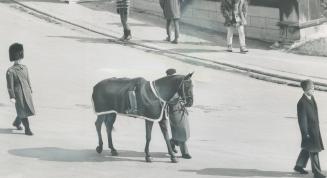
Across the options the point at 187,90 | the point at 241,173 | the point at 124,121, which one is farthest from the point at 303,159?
the point at 124,121

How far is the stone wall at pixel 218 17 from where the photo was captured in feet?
74.1

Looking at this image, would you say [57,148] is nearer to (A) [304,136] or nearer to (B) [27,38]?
(A) [304,136]

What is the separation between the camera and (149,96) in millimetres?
11773

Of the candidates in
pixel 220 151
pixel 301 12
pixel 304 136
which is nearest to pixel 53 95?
pixel 220 151

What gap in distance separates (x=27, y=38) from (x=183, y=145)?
10701mm

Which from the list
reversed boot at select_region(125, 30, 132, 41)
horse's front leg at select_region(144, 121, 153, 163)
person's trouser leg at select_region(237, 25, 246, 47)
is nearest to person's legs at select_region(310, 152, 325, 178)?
horse's front leg at select_region(144, 121, 153, 163)

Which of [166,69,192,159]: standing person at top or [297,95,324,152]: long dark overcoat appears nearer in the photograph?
[297,95,324,152]: long dark overcoat

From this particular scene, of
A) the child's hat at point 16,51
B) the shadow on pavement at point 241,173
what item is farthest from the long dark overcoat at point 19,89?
the shadow on pavement at point 241,173

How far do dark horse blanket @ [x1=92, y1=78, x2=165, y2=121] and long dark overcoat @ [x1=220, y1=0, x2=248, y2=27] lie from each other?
382 inches

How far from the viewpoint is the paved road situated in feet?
38.3

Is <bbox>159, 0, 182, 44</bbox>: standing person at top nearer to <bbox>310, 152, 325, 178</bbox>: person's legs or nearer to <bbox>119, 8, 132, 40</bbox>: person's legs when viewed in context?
<bbox>119, 8, 132, 40</bbox>: person's legs

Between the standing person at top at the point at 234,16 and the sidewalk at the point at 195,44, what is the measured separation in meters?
0.30

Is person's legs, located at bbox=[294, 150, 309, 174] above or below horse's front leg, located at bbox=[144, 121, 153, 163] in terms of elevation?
below

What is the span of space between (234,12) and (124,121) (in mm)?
7271
